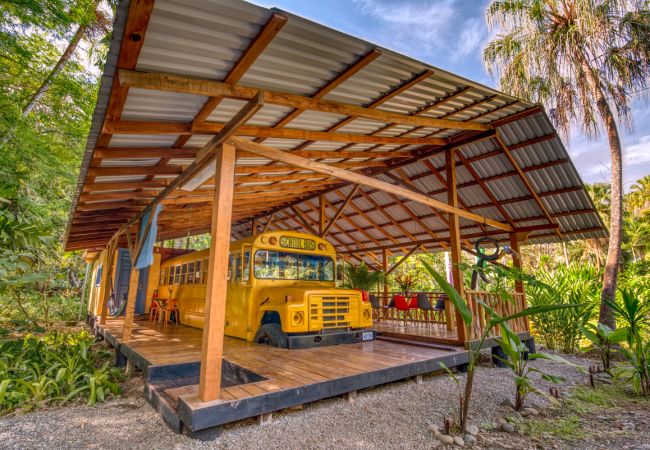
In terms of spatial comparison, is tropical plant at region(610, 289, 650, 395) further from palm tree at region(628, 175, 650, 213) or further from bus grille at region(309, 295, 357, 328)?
palm tree at region(628, 175, 650, 213)

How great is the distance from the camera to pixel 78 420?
11.2 ft

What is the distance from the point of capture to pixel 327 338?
5094mm

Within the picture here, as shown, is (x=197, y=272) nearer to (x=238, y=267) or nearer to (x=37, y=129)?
(x=238, y=267)

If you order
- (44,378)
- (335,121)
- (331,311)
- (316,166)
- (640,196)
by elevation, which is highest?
(640,196)

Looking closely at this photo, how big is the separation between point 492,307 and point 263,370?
4.79 metres

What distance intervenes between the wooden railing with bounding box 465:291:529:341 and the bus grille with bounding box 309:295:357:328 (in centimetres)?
208

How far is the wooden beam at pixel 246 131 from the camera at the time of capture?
10.5ft

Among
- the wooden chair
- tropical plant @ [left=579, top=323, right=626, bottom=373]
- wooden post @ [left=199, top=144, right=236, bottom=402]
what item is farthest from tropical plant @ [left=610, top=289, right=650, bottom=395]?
the wooden chair

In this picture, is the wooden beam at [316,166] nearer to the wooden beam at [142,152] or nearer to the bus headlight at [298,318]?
the wooden beam at [142,152]

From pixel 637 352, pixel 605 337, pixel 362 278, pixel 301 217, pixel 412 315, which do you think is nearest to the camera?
pixel 637 352

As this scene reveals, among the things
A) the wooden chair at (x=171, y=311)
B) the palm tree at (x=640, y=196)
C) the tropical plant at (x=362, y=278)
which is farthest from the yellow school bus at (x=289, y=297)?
the palm tree at (x=640, y=196)

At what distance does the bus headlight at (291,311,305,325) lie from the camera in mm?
4805

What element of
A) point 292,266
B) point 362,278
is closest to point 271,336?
point 292,266

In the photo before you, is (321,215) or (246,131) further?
(321,215)
